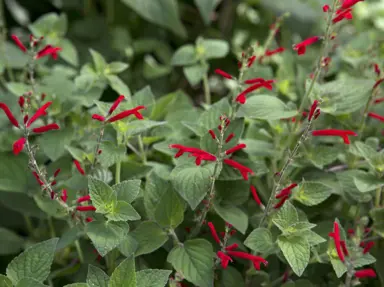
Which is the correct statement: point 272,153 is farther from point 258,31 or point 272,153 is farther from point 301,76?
point 258,31

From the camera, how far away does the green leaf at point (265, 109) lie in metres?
0.89

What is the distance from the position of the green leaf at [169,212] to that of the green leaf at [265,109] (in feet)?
0.55

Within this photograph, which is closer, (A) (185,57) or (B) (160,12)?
(A) (185,57)

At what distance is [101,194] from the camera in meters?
0.80

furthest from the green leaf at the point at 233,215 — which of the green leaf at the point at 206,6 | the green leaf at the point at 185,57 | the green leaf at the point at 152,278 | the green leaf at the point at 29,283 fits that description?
the green leaf at the point at 206,6

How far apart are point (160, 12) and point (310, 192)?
781mm

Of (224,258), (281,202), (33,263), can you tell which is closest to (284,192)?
(281,202)

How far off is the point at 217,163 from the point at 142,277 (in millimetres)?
180

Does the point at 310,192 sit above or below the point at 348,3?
below

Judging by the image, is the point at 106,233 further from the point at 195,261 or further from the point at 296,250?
the point at 296,250

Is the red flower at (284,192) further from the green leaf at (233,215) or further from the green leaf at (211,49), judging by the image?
the green leaf at (211,49)

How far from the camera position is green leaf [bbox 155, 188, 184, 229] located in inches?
33.6

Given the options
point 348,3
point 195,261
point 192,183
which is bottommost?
point 195,261

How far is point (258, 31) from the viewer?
71.2 inches
